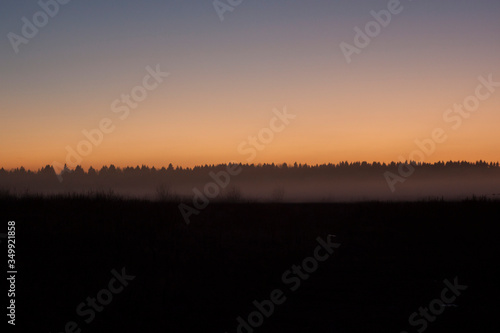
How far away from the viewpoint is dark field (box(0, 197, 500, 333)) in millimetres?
8945

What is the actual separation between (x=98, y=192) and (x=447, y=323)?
2275 centimetres

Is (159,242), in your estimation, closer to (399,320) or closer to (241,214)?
(241,214)

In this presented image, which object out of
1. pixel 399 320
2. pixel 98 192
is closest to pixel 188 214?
pixel 98 192

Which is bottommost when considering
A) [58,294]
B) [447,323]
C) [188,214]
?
[447,323]

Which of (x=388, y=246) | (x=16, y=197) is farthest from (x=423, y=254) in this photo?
(x=16, y=197)

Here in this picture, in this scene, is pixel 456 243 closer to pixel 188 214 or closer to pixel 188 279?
pixel 188 279

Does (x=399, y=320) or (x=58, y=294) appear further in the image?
(x=58, y=294)

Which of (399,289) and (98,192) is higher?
(98,192)

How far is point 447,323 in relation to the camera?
28.5 feet

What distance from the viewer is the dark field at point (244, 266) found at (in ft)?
29.3

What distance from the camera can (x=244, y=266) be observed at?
42.6 feet

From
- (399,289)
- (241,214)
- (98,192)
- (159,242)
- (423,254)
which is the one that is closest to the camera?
(399,289)

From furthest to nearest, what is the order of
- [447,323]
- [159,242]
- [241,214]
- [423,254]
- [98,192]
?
[98,192] → [241,214] → [159,242] → [423,254] → [447,323]

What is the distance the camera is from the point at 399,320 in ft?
29.0
